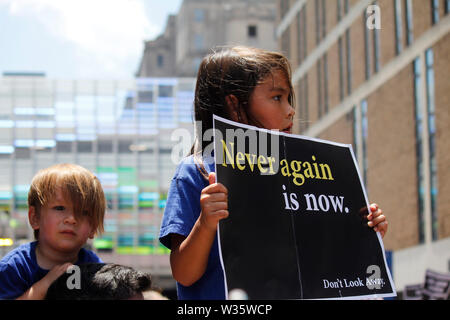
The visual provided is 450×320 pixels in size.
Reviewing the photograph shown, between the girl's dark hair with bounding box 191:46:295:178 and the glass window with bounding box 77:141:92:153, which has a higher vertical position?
the glass window with bounding box 77:141:92:153

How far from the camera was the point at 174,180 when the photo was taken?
2.05 metres

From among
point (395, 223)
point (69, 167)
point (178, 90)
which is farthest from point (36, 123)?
point (69, 167)

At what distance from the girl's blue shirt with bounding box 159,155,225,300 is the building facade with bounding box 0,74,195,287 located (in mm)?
71283

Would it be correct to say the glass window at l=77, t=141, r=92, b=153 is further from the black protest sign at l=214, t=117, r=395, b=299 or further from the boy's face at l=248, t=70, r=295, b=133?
the black protest sign at l=214, t=117, r=395, b=299

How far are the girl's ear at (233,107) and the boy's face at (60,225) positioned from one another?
58 centimetres

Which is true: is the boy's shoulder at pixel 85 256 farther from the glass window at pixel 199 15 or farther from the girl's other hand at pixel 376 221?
the glass window at pixel 199 15

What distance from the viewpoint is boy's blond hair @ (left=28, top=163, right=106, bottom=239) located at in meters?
2.32

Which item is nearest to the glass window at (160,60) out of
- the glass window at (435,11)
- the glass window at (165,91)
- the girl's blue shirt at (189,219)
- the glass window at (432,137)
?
the glass window at (165,91)

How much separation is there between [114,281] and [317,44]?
43.1 m

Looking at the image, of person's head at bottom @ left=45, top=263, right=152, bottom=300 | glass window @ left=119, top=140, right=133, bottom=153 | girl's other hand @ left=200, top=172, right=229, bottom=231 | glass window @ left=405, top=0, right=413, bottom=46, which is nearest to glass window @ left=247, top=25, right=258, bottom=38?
glass window @ left=119, top=140, right=133, bottom=153

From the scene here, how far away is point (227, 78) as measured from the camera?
85.7 inches

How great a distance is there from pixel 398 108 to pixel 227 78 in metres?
31.9

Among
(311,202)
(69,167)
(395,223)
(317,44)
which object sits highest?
(317,44)

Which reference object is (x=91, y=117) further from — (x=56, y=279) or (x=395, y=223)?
(x=56, y=279)
